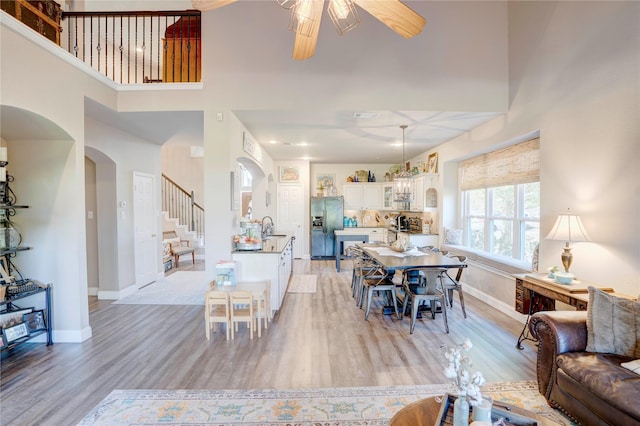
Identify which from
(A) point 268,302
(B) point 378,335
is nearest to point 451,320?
(B) point 378,335

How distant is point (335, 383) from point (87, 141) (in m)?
4.45

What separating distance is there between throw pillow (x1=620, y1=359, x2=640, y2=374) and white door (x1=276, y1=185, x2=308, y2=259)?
6831mm

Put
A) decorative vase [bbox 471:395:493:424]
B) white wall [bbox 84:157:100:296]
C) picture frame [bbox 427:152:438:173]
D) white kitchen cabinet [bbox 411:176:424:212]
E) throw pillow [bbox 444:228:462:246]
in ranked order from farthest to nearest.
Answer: white kitchen cabinet [bbox 411:176:424:212] < picture frame [bbox 427:152:438:173] < throw pillow [bbox 444:228:462:246] < white wall [bbox 84:157:100:296] < decorative vase [bbox 471:395:493:424]

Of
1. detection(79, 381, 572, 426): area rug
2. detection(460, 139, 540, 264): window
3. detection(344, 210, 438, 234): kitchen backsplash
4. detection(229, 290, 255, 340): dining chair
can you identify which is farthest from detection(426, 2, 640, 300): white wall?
detection(344, 210, 438, 234): kitchen backsplash

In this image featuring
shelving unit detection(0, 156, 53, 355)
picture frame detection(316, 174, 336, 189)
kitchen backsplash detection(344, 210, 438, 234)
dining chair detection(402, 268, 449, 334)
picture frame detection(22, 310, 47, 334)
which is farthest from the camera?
kitchen backsplash detection(344, 210, 438, 234)

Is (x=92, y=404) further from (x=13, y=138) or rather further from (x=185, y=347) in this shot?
(x=13, y=138)

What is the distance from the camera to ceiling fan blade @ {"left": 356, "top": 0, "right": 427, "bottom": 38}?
186 cm

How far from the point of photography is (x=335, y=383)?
8.03ft

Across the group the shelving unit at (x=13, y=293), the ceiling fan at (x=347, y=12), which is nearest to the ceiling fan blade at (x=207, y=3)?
the ceiling fan at (x=347, y=12)

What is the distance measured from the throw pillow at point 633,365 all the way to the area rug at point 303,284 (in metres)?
3.86

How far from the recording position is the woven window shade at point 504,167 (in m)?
3.88

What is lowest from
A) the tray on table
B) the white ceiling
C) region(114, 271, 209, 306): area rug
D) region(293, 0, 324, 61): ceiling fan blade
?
region(114, 271, 209, 306): area rug

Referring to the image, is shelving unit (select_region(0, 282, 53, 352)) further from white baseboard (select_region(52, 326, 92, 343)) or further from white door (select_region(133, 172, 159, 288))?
white door (select_region(133, 172, 159, 288))

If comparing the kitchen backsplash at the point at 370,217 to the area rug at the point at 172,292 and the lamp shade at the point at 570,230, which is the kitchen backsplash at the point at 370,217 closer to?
the area rug at the point at 172,292
